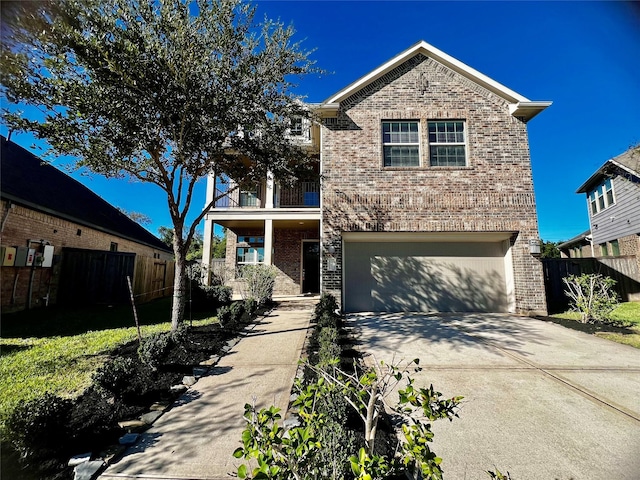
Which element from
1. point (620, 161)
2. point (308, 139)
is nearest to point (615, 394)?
point (308, 139)

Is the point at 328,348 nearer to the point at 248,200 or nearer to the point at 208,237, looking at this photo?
the point at 208,237

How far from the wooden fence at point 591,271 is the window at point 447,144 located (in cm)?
455

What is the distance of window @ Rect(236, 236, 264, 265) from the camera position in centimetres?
1439

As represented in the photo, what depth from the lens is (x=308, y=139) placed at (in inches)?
486

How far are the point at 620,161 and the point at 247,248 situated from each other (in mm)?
17299

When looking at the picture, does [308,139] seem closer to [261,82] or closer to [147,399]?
[261,82]

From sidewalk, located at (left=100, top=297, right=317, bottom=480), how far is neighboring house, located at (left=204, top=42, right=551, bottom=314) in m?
4.07

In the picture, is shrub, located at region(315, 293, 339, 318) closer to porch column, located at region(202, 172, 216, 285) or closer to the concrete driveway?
the concrete driveway

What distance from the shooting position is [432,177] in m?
8.40


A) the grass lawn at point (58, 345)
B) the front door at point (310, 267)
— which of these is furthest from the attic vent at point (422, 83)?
the grass lawn at point (58, 345)

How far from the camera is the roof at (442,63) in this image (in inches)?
334

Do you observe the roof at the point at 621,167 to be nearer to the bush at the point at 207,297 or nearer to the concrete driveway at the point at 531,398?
the concrete driveway at the point at 531,398

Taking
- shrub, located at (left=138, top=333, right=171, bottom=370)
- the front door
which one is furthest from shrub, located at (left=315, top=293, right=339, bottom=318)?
the front door

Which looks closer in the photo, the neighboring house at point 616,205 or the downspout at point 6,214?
the downspout at point 6,214
